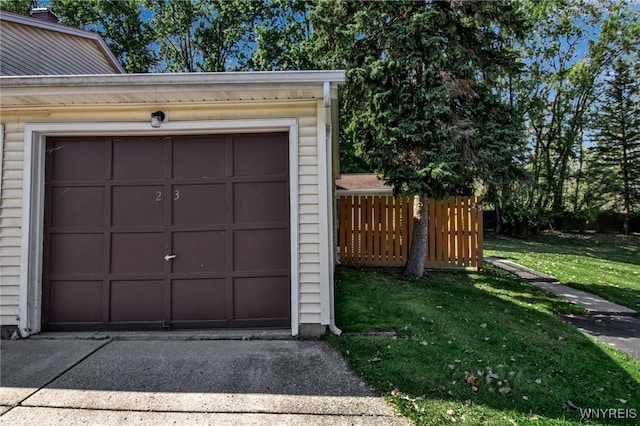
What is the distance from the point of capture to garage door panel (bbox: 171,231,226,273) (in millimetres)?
3826

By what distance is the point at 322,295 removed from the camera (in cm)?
362

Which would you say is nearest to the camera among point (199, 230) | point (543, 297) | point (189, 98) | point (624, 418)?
point (624, 418)

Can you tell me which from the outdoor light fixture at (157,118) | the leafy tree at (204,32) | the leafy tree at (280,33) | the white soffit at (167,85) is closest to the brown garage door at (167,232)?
the outdoor light fixture at (157,118)

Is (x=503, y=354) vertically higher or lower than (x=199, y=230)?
lower

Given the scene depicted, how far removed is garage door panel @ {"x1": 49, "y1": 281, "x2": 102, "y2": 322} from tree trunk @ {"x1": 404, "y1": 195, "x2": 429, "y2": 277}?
539cm

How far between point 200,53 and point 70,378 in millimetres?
20965

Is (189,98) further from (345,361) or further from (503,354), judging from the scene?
(503,354)

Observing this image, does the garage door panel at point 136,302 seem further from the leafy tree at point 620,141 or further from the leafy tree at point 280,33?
the leafy tree at point 620,141

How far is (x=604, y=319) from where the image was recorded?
498 cm

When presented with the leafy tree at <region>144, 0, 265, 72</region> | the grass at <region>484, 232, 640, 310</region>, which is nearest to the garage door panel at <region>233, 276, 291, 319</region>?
the grass at <region>484, 232, 640, 310</region>

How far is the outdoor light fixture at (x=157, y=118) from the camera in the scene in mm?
3727

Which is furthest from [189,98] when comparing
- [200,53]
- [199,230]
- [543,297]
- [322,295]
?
[200,53]

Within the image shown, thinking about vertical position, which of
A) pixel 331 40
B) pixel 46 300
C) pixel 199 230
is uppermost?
pixel 331 40

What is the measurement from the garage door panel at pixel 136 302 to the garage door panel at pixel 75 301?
0.18 metres
